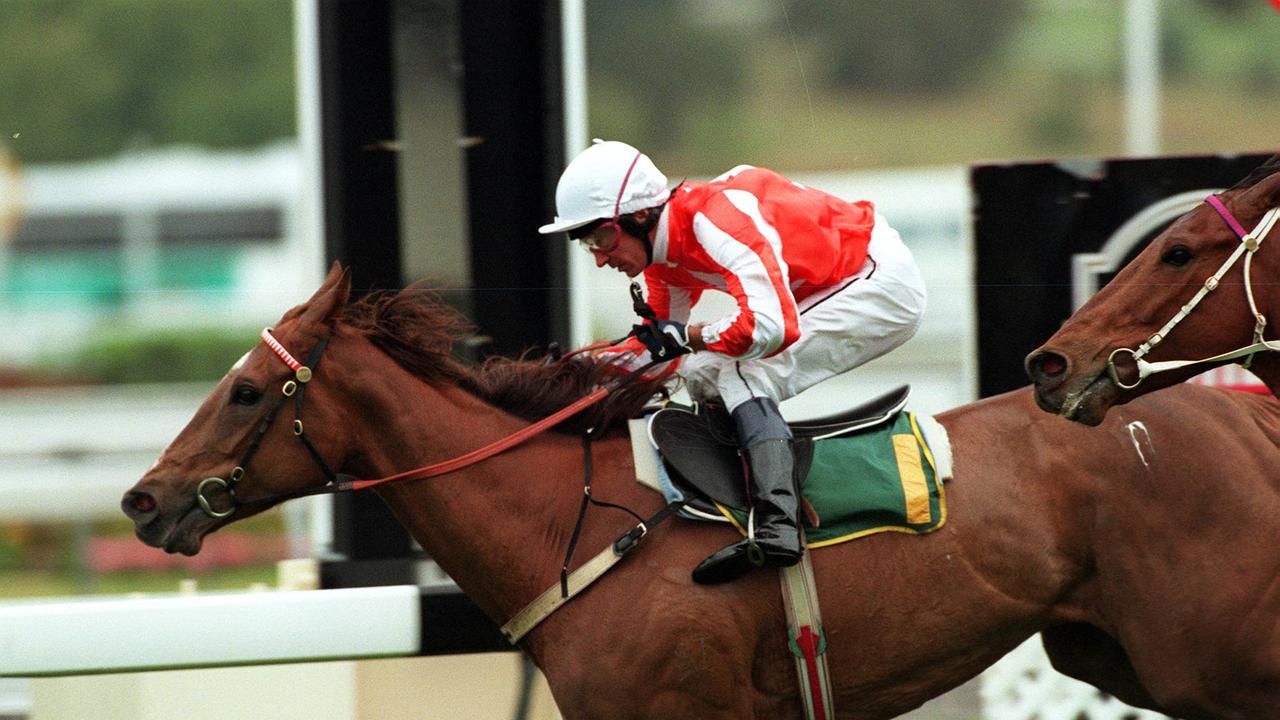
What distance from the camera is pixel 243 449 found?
3.60m

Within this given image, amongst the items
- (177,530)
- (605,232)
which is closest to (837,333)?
(605,232)

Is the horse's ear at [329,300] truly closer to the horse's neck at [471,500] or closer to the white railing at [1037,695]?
the horse's neck at [471,500]

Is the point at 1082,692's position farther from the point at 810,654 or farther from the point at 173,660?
the point at 173,660


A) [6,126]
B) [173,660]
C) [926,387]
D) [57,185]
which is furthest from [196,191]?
[173,660]

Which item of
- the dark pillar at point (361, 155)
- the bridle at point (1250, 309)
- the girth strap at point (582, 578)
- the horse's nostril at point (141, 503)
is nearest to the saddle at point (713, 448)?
the girth strap at point (582, 578)

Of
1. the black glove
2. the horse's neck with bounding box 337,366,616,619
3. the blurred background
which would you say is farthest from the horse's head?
the blurred background

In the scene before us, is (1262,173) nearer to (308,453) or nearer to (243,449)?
(308,453)

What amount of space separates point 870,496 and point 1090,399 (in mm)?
576

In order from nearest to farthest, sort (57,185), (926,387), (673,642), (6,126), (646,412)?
(673,642)
(646,412)
(926,387)
(6,126)
(57,185)

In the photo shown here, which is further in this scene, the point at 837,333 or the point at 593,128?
the point at 593,128

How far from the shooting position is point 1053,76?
4.85 metres

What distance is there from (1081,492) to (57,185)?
11078mm

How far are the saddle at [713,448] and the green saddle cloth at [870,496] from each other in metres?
0.03

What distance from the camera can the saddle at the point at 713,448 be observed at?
364 cm
